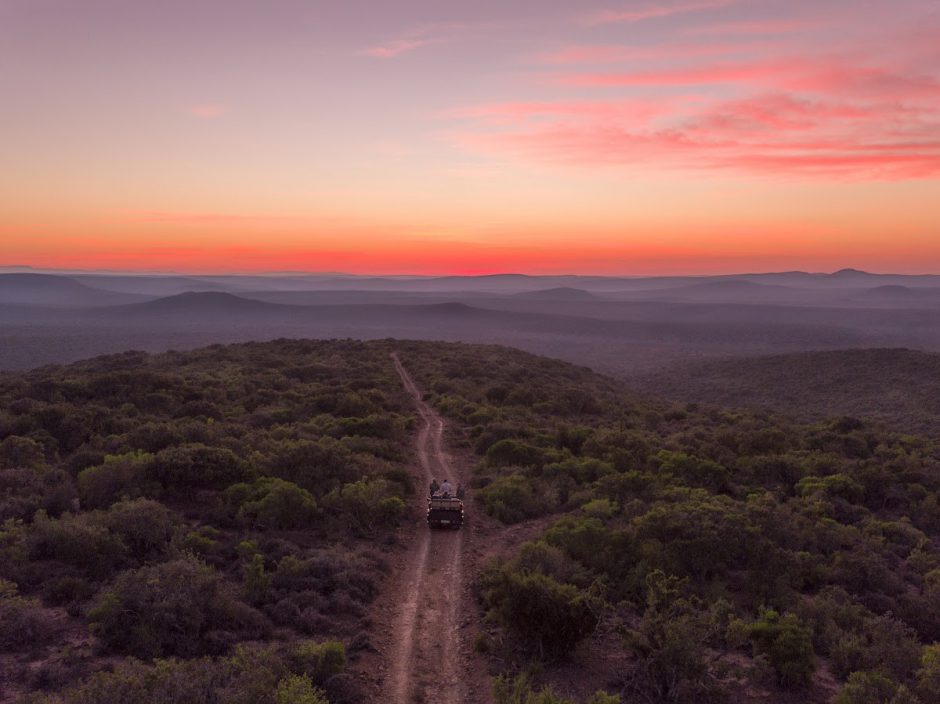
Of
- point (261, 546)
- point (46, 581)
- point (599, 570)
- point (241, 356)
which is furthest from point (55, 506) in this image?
point (241, 356)

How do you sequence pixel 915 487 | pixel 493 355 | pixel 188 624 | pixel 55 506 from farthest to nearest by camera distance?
pixel 493 355
pixel 915 487
pixel 55 506
pixel 188 624

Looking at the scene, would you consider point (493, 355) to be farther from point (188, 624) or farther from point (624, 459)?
point (188, 624)

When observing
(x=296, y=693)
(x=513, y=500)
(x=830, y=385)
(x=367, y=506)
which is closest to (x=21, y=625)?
(x=296, y=693)

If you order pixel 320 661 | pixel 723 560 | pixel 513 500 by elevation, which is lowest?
pixel 513 500

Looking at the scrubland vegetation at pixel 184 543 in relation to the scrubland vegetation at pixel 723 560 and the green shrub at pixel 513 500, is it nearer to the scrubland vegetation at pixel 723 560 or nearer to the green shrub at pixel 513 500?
the green shrub at pixel 513 500

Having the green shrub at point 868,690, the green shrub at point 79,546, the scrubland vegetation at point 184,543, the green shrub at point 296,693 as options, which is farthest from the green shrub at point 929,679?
the green shrub at point 79,546

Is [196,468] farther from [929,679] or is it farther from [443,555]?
[929,679]
